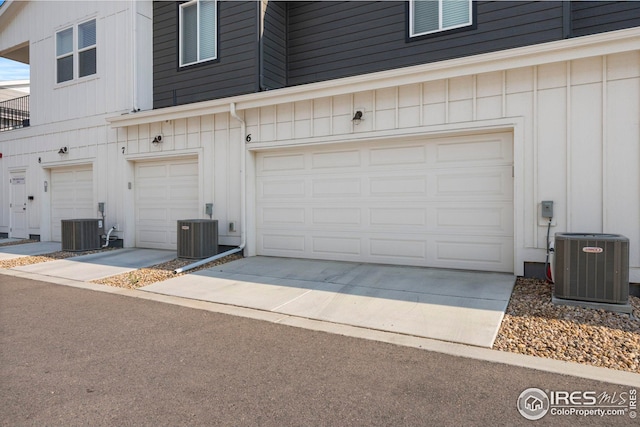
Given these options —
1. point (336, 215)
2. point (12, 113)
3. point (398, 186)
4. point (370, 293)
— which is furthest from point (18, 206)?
point (370, 293)

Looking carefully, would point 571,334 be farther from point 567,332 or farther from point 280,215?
point 280,215

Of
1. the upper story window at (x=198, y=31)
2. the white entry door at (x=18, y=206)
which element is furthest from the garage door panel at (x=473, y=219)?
the white entry door at (x=18, y=206)

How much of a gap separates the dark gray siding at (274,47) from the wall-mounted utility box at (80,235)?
532 cm

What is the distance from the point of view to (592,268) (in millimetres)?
4633

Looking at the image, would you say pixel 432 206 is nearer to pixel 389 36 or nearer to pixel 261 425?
pixel 389 36

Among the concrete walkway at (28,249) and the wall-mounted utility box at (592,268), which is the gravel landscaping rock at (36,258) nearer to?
the concrete walkway at (28,249)

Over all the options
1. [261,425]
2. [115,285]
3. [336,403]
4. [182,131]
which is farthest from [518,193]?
[182,131]

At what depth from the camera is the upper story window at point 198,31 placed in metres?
9.52

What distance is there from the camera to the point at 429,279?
241 inches

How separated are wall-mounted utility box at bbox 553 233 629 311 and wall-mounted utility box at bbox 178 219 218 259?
5.98 metres

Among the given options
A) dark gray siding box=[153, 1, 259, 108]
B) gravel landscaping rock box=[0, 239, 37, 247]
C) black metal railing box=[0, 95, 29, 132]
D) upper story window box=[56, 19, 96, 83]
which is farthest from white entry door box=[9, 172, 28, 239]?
dark gray siding box=[153, 1, 259, 108]

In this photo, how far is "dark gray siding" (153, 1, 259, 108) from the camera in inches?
348

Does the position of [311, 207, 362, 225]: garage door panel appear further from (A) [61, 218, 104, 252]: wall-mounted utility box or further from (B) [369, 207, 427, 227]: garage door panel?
(A) [61, 218, 104, 252]: wall-mounted utility box

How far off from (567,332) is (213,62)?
28.0 feet
